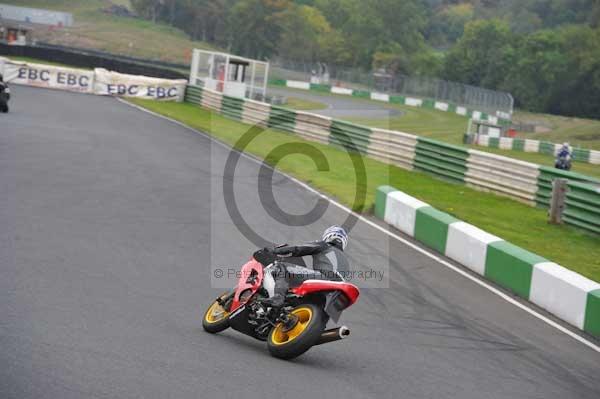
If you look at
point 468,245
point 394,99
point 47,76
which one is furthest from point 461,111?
point 468,245

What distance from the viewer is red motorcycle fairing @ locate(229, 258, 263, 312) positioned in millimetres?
7582

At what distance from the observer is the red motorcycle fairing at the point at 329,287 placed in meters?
7.00

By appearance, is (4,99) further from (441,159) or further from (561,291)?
(561,291)

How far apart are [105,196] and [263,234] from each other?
3.14 m

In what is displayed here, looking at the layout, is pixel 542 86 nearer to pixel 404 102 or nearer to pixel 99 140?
pixel 404 102

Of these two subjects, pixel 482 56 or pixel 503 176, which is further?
pixel 482 56

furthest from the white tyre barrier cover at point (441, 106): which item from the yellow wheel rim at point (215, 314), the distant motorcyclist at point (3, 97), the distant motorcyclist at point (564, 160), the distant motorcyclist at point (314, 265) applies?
the distant motorcyclist at point (314, 265)

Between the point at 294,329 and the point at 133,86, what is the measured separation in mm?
35990

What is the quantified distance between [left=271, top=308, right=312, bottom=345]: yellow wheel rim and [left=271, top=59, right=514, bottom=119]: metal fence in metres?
53.1

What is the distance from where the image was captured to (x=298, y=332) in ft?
23.4

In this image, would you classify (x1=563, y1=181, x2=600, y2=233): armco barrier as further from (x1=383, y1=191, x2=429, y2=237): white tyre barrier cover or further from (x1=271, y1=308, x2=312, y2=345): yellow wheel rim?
(x1=271, y1=308, x2=312, y2=345): yellow wheel rim

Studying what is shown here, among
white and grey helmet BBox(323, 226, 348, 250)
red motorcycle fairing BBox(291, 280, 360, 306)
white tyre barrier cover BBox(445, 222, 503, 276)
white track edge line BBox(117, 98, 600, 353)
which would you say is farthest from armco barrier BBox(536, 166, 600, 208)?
red motorcycle fairing BBox(291, 280, 360, 306)

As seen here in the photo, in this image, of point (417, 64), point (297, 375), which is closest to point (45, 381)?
point (297, 375)

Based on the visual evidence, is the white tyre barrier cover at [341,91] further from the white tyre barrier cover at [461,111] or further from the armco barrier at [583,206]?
the armco barrier at [583,206]
